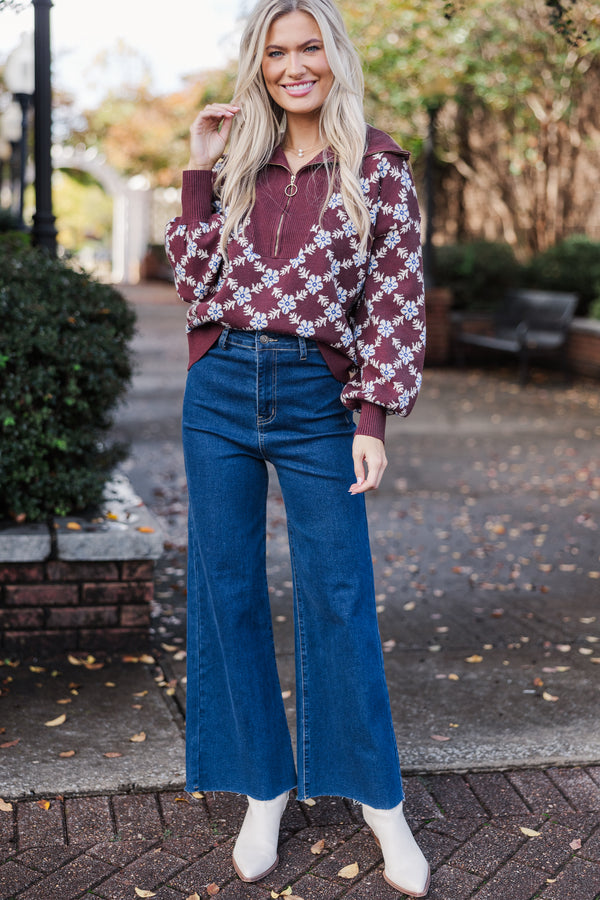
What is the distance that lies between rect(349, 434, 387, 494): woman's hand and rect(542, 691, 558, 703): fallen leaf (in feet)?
4.90

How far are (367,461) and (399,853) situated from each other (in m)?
0.96

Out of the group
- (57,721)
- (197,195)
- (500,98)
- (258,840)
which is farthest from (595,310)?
(258,840)

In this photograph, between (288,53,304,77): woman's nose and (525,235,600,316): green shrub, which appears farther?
(525,235,600,316): green shrub

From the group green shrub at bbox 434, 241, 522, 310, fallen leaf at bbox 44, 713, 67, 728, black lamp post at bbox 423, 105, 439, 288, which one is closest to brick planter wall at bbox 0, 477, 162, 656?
fallen leaf at bbox 44, 713, 67, 728

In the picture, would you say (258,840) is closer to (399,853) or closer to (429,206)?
(399,853)

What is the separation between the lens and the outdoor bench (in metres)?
10.9

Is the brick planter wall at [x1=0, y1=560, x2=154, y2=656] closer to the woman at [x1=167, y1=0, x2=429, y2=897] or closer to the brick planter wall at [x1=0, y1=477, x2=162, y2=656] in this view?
the brick planter wall at [x1=0, y1=477, x2=162, y2=656]

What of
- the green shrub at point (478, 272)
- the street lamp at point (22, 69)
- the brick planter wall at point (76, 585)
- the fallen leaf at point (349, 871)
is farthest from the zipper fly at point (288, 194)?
the green shrub at point (478, 272)

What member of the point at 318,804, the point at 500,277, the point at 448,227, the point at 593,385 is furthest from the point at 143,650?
the point at 448,227

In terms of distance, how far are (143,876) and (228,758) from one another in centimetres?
34

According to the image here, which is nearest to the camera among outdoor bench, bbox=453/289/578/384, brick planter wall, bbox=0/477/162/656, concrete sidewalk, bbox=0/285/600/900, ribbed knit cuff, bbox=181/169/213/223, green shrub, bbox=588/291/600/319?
ribbed knit cuff, bbox=181/169/213/223

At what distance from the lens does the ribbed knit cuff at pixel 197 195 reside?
2.30m

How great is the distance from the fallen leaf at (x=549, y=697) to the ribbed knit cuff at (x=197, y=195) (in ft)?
6.70

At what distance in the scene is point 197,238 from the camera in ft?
7.48
